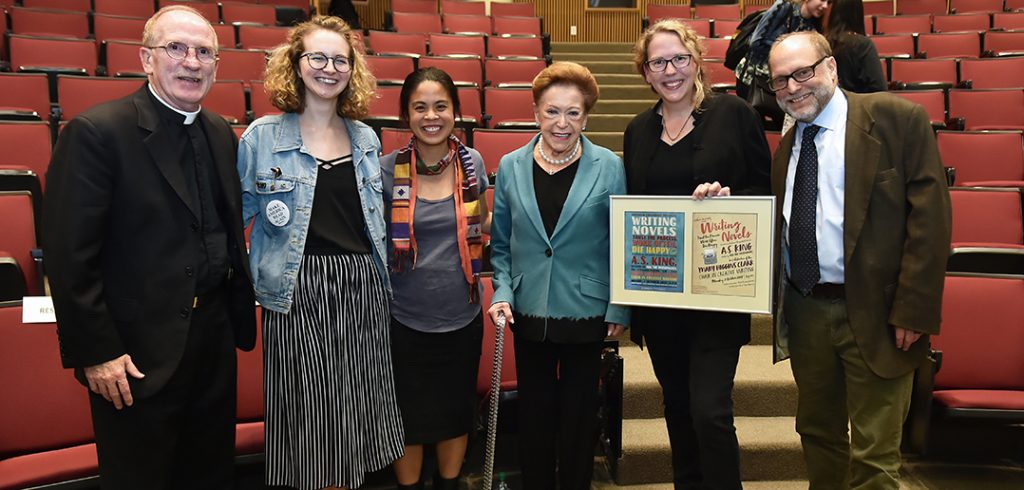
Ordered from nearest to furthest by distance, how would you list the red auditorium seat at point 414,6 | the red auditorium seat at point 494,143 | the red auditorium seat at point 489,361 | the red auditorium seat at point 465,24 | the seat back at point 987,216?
1. the red auditorium seat at point 489,361
2. the seat back at point 987,216
3. the red auditorium seat at point 494,143
4. the red auditorium seat at point 465,24
5. the red auditorium seat at point 414,6

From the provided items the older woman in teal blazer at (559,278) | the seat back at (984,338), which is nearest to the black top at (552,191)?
the older woman in teal blazer at (559,278)

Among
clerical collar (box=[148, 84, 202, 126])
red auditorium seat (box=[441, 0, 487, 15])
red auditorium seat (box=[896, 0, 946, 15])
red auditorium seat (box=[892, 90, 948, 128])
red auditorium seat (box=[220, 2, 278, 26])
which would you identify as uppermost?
red auditorium seat (box=[441, 0, 487, 15])

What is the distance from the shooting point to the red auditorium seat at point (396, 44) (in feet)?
19.2

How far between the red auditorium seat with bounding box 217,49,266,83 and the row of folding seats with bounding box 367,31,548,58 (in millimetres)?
1241

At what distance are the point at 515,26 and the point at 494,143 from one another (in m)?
4.08

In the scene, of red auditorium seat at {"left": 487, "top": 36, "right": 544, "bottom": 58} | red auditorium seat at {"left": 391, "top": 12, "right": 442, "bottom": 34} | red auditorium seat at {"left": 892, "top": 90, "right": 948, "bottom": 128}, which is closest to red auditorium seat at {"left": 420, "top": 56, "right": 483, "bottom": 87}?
red auditorium seat at {"left": 487, "top": 36, "right": 544, "bottom": 58}

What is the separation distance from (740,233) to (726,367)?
34 cm

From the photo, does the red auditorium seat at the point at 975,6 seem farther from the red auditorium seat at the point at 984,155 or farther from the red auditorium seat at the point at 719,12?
the red auditorium seat at the point at 984,155

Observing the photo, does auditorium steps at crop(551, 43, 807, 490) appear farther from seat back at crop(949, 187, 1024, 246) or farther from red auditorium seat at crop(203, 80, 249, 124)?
red auditorium seat at crop(203, 80, 249, 124)

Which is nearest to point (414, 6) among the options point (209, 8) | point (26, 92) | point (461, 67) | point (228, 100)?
point (209, 8)

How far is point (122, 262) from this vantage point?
4.29ft

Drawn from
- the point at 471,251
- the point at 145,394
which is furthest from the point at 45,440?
the point at 471,251

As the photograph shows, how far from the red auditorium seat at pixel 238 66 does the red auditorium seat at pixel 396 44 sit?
133cm

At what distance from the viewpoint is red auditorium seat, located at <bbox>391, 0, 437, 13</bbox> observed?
7594mm
